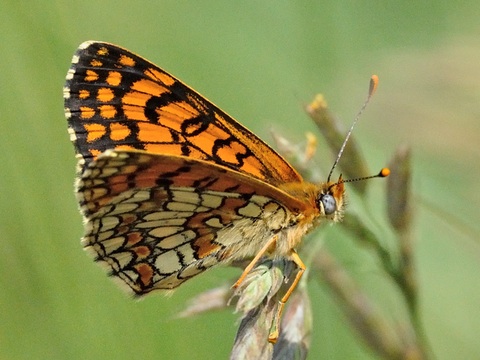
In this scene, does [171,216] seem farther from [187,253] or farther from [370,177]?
[370,177]

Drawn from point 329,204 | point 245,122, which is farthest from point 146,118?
point 245,122

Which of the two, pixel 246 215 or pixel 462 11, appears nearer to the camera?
pixel 246 215

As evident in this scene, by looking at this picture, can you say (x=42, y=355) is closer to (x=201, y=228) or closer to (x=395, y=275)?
(x=201, y=228)

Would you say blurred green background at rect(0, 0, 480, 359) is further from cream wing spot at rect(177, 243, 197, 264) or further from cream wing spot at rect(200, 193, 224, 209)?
cream wing spot at rect(200, 193, 224, 209)

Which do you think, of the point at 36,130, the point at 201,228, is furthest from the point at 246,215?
the point at 36,130

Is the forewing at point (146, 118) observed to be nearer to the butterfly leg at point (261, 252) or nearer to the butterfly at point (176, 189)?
the butterfly at point (176, 189)
